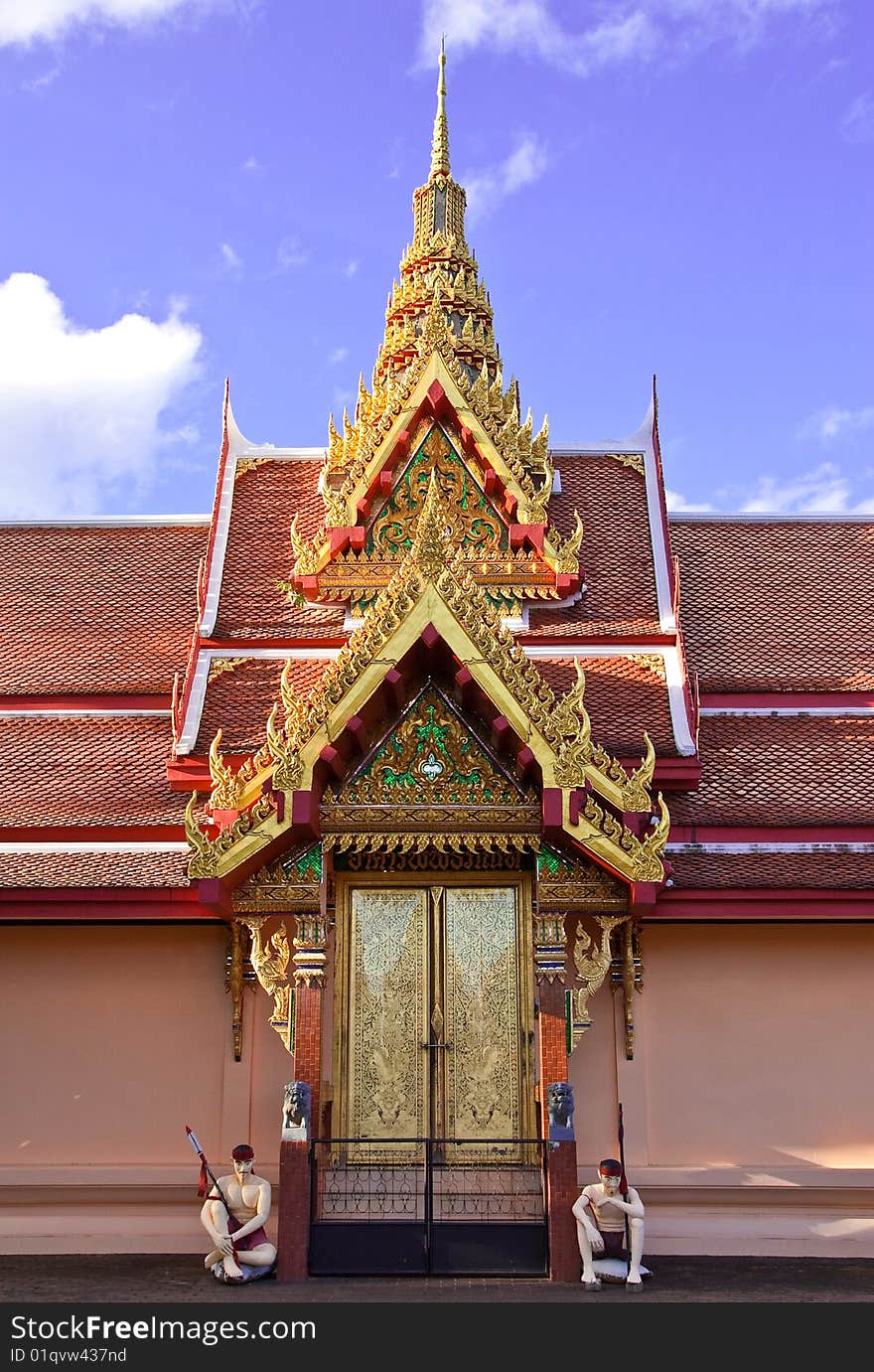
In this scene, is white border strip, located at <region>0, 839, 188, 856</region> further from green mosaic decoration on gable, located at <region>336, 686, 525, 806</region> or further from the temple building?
green mosaic decoration on gable, located at <region>336, 686, 525, 806</region>

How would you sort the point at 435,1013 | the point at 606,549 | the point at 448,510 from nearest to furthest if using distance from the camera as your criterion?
the point at 435,1013 → the point at 448,510 → the point at 606,549

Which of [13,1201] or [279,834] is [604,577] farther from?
[13,1201]

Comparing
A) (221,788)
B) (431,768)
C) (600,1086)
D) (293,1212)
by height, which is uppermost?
(431,768)

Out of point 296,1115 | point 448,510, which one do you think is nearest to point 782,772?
point 448,510

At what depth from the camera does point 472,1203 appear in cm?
995

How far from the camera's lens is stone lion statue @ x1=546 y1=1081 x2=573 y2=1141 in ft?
31.0

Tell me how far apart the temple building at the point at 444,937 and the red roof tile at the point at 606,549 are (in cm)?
11

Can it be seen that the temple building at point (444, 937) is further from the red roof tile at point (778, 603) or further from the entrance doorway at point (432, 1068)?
the red roof tile at point (778, 603)

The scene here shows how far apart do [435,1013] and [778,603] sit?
6070 mm

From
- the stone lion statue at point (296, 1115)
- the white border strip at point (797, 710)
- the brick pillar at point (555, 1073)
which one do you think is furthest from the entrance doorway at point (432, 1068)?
the white border strip at point (797, 710)

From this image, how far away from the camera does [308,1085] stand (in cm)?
970

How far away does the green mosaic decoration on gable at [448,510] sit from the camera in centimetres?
1331

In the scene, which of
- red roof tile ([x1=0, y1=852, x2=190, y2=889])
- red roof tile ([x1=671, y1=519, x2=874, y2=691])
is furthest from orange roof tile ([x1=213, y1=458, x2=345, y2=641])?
red roof tile ([x1=671, y1=519, x2=874, y2=691])

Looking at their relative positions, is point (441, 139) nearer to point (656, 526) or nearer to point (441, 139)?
point (441, 139)
